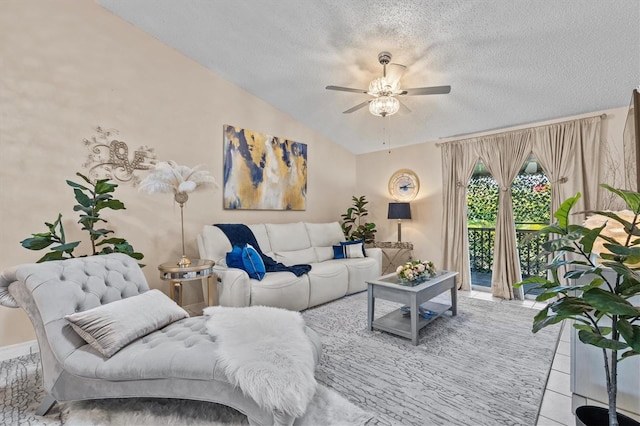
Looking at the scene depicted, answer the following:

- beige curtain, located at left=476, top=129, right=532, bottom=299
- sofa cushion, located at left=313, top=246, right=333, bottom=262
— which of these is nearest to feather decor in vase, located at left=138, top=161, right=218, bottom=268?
sofa cushion, located at left=313, top=246, right=333, bottom=262

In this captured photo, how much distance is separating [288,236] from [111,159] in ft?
7.70

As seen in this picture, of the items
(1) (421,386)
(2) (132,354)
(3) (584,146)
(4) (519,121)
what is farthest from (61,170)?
(3) (584,146)

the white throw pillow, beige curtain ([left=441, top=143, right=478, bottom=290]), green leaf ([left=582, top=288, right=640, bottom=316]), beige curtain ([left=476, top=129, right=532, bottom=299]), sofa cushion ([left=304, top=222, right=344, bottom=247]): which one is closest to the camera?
green leaf ([left=582, top=288, right=640, bottom=316])

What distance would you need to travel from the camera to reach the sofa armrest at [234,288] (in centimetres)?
Result: 294

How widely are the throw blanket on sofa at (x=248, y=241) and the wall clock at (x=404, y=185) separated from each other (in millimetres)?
2454

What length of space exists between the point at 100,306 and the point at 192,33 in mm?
2957

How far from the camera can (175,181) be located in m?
2.82

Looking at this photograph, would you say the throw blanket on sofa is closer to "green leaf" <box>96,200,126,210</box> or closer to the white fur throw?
"green leaf" <box>96,200,126,210</box>

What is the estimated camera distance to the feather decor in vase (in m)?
2.72

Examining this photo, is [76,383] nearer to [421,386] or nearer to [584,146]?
[421,386]

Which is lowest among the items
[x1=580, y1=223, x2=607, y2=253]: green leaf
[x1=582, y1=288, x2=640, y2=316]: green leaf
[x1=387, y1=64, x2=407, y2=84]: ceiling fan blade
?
[x1=582, y1=288, x2=640, y2=316]: green leaf

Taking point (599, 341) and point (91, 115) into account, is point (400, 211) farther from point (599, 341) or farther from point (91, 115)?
point (91, 115)

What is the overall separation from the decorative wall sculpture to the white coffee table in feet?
9.49

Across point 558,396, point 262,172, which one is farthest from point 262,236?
point 558,396
